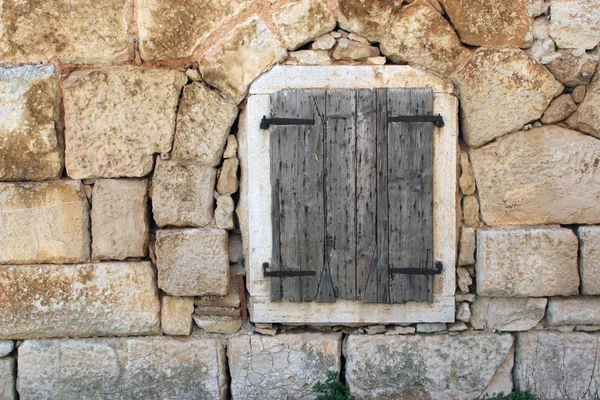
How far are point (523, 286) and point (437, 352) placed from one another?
2.26 ft

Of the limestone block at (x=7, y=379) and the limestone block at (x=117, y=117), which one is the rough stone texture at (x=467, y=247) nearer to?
the limestone block at (x=117, y=117)

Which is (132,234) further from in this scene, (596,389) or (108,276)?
(596,389)

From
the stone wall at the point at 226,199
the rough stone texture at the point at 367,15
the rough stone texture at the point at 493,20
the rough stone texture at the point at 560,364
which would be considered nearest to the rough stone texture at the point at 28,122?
the stone wall at the point at 226,199

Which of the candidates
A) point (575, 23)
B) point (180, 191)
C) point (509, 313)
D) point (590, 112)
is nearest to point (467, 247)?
point (509, 313)

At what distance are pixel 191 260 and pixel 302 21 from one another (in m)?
1.65

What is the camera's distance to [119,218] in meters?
3.80

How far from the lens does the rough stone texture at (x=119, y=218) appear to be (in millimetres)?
3791

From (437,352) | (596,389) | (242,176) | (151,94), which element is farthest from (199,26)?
(596,389)

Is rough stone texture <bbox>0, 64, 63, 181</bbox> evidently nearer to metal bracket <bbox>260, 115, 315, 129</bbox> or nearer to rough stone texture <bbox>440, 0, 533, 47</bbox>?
metal bracket <bbox>260, 115, 315, 129</bbox>

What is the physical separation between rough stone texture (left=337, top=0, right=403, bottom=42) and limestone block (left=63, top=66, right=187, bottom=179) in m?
1.09

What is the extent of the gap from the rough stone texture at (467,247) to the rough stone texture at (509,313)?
0.89 ft

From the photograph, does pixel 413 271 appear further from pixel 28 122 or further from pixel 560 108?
pixel 28 122

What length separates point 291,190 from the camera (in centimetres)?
373

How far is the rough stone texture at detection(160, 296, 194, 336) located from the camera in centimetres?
388
